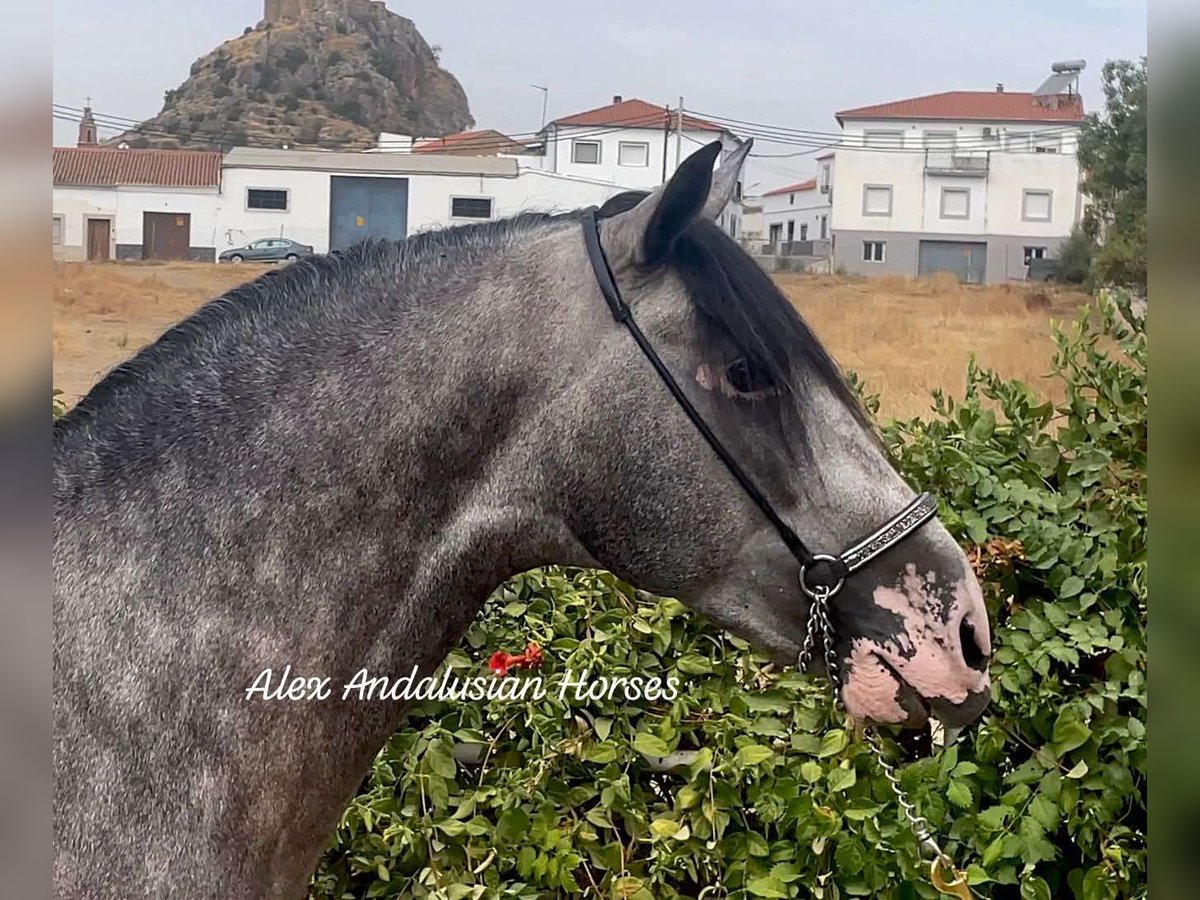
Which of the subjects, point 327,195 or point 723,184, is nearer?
point 723,184

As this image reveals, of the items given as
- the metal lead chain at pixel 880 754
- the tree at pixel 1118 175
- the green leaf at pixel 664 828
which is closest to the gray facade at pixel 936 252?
the tree at pixel 1118 175

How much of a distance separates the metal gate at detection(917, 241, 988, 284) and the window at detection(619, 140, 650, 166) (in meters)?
0.71

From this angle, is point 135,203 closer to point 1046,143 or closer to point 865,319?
point 865,319

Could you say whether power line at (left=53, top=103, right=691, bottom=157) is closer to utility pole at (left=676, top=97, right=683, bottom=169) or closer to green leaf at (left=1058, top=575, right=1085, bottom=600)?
utility pole at (left=676, top=97, right=683, bottom=169)

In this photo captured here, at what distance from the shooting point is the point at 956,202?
8.00 feet

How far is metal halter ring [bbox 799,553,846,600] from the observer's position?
4.55 ft

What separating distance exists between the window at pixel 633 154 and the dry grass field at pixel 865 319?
15.4 inches

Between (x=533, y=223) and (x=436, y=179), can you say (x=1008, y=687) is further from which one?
(x=436, y=179)

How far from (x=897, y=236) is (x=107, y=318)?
5.43 ft

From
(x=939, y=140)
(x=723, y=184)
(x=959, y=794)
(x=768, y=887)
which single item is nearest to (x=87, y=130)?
(x=723, y=184)

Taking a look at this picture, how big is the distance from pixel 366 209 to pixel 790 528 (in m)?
1.15

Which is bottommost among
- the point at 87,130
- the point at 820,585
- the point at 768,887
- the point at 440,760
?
the point at 768,887
